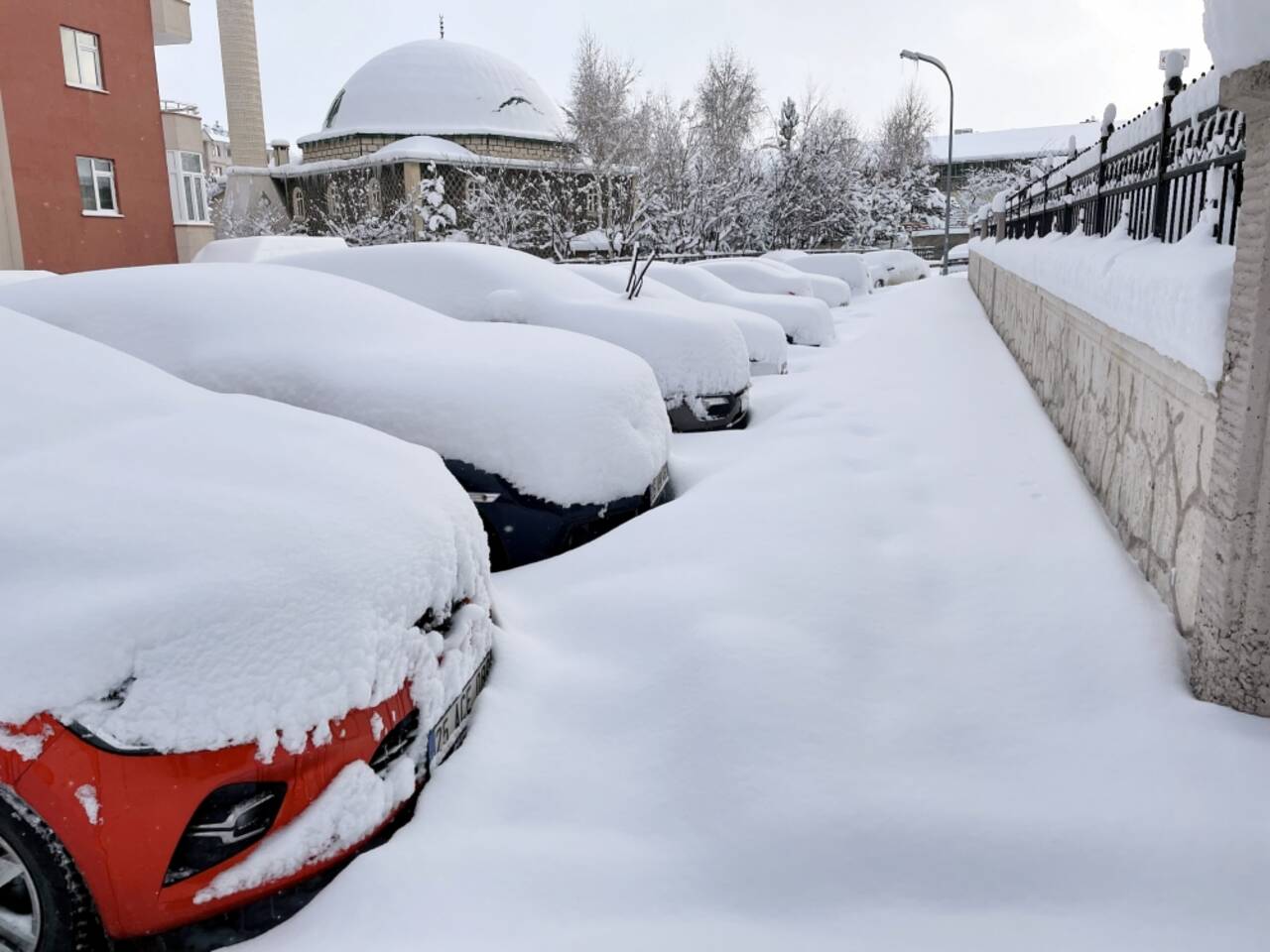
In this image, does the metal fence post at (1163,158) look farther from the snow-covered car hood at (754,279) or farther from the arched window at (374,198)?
the arched window at (374,198)

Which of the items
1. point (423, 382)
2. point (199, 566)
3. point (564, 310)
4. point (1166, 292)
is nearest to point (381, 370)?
point (423, 382)

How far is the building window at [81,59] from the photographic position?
18.9 m

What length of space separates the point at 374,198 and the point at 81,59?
61.2 feet

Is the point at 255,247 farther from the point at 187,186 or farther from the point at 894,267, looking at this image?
the point at 894,267

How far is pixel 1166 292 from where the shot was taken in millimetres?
3156

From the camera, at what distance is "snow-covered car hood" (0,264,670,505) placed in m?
3.79

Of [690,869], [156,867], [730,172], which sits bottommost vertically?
[690,869]

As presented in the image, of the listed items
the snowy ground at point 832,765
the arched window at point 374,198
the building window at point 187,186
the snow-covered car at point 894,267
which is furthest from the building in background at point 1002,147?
the snowy ground at point 832,765

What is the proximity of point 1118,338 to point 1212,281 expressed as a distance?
142cm

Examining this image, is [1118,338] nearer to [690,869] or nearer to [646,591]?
[646,591]

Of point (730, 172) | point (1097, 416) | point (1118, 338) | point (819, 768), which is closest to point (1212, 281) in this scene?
point (1118, 338)

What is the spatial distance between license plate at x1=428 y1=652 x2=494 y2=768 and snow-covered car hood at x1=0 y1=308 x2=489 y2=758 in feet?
0.48

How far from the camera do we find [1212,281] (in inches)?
109

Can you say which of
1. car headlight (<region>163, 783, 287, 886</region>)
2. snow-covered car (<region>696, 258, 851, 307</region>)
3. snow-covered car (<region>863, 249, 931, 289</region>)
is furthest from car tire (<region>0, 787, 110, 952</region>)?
snow-covered car (<region>863, 249, 931, 289</region>)
